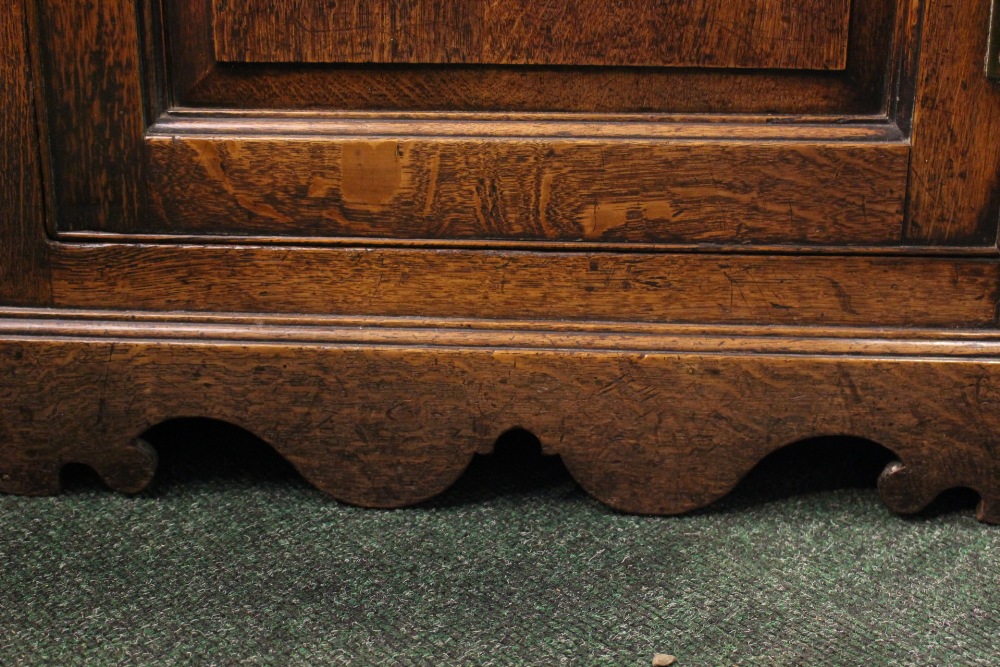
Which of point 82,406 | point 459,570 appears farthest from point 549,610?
point 82,406

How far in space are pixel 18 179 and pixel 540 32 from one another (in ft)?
1.53

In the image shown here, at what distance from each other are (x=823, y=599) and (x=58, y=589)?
0.58m

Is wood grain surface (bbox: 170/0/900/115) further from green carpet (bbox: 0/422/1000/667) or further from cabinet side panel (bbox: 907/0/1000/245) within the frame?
green carpet (bbox: 0/422/1000/667)

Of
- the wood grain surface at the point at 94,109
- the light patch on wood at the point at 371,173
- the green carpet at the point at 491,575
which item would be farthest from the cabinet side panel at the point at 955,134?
the wood grain surface at the point at 94,109

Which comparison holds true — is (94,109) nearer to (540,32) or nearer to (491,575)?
(540,32)

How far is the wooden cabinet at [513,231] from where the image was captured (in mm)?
870

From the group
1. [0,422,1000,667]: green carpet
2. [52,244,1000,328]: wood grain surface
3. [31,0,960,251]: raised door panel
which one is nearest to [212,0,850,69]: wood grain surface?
[31,0,960,251]: raised door panel

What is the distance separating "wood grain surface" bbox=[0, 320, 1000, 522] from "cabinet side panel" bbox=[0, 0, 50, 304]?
0.05 metres

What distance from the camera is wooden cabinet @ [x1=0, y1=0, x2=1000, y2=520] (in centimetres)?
87

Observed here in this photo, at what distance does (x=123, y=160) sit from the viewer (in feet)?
2.96

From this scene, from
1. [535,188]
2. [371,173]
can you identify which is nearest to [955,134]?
[535,188]

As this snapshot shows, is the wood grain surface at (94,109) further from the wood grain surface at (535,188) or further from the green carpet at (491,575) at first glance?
the green carpet at (491,575)

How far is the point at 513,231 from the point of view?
90 cm

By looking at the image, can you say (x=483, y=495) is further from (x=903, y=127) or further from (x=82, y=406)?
(x=903, y=127)
